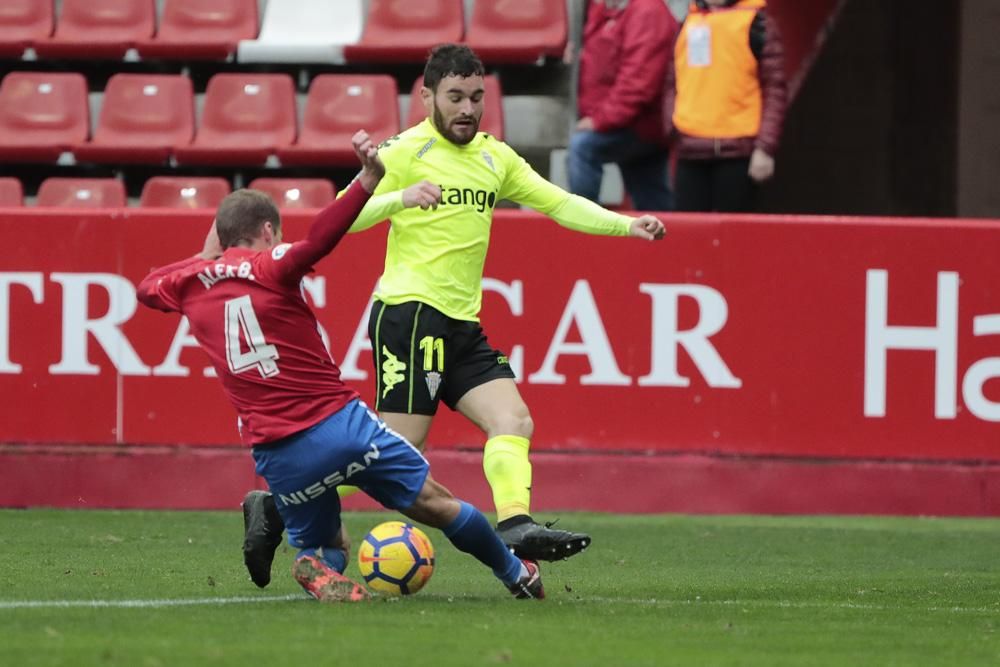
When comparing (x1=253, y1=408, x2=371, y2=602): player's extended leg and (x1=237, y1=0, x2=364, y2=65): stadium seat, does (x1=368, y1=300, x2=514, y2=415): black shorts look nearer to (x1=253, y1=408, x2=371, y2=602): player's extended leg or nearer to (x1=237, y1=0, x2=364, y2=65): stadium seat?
(x1=253, y1=408, x2=371, y2=602): player's extended leg

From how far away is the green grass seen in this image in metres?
5.64

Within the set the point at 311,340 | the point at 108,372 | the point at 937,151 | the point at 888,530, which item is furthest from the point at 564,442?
the point at 937,151

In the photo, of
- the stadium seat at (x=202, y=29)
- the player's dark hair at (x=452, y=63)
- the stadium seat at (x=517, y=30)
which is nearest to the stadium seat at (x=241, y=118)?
the stadium seat at (x=202, y=29)

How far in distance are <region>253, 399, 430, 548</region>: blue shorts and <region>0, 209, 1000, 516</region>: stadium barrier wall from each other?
4211 millimetres

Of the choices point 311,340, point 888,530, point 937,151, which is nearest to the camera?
point 311,340

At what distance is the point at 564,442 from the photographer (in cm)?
1096

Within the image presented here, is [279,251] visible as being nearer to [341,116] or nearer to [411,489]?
[411,489]

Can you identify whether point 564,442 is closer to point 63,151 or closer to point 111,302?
point 111,302

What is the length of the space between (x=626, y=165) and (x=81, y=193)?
380 centimetres

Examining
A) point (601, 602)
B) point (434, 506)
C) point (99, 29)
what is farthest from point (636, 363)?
point (99, 29)

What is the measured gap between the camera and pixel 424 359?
756cm

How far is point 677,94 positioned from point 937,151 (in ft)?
15.8

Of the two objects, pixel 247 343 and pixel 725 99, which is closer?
pixel 247 343

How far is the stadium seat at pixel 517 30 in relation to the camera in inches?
535
